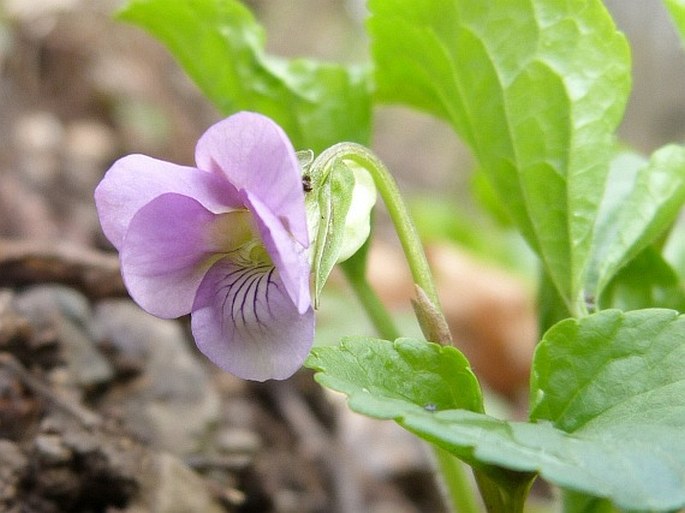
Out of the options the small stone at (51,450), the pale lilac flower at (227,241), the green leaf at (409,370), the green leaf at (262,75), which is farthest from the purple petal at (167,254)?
the green leaf at (262,75)

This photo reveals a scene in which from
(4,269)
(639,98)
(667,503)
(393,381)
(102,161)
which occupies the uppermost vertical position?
(667,503)

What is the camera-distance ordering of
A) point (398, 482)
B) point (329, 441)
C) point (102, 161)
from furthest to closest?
point (102, 161) → point (398, 482) → point (329, 441)

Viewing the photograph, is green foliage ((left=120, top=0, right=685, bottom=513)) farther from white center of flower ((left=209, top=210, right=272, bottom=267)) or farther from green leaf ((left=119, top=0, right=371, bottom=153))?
white center of flower ((left=209, top=210, right=272, bottom=267))

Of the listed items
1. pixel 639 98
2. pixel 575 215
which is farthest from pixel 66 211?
pixel 639 98

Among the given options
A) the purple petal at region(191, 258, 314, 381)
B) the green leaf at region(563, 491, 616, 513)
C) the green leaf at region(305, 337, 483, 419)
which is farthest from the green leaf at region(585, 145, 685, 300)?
the purple petal at region(191, 258, 314, 381)

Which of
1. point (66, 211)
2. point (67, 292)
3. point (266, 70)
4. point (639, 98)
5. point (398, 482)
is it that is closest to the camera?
point (266, 70)

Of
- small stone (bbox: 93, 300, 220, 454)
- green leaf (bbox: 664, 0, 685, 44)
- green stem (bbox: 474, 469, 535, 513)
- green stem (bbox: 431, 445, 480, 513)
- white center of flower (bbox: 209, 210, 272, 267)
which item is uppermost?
green leaf (bbox: 664, 0, 685, 44)

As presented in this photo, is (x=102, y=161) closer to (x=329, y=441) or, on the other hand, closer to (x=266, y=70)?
(x=329, y=441)

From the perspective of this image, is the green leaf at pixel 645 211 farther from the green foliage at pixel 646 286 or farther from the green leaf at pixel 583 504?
the green leaf at pixel 583 504
